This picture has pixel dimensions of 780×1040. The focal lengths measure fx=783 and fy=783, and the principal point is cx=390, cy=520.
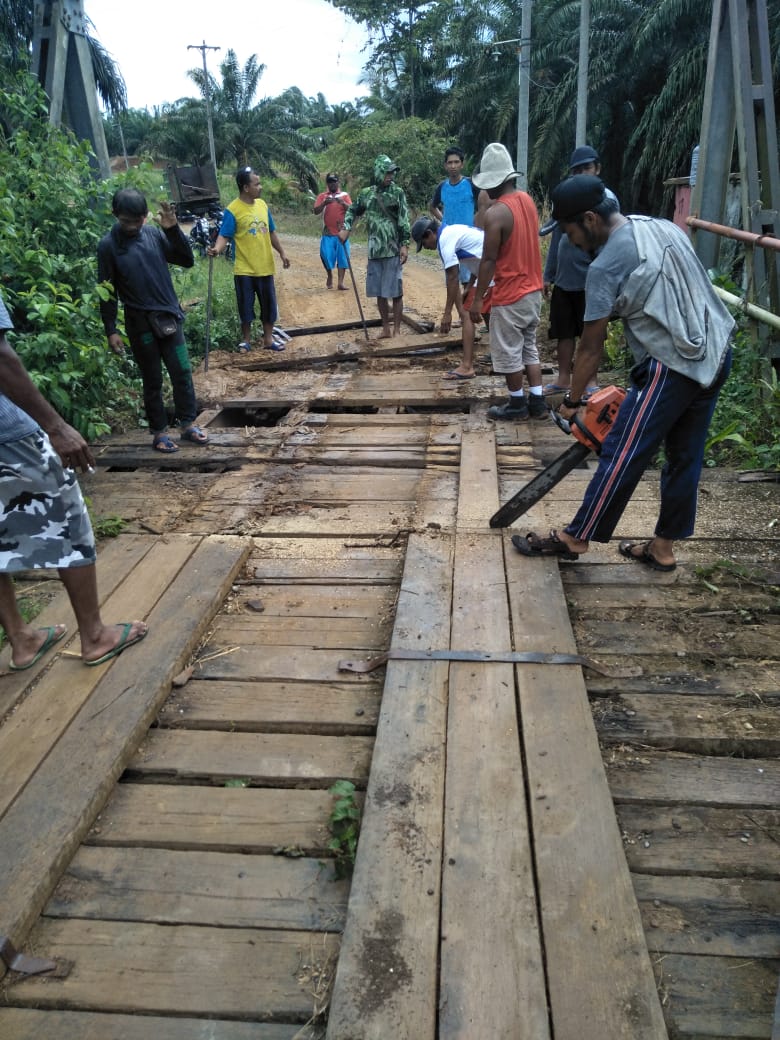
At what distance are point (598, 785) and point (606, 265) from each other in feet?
6.32

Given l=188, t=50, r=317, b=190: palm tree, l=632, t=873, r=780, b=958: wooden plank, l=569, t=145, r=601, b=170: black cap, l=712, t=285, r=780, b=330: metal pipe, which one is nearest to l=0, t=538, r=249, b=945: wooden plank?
l=632, t=873, r=780, b=958: wooden plank

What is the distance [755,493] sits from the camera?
416cm

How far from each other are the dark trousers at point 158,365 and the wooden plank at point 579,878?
11.3 feet

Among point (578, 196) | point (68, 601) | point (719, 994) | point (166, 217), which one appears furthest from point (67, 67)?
point (719, 994)

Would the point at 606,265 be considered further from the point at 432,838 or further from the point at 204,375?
the point at 204,375

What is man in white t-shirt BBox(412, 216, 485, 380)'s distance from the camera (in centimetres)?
667

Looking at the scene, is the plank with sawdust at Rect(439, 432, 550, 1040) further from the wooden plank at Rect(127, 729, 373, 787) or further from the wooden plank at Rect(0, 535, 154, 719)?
the wooden plank at Rect(0, 535, 154, 719)

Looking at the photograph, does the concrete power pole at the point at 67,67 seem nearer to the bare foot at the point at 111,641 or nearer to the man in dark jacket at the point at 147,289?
the man in dark jacket at the point at 147,289

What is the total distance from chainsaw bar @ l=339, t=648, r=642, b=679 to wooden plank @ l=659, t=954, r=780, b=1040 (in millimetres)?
1061

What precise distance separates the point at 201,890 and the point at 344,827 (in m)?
0.39

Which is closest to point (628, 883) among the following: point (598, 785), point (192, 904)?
point (598, 785)

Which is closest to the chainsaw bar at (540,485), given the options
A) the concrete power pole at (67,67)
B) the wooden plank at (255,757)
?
the wooden plank at (255,757)

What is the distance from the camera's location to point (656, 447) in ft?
10.4

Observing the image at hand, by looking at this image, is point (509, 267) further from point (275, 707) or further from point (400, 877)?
point (400, 877)
